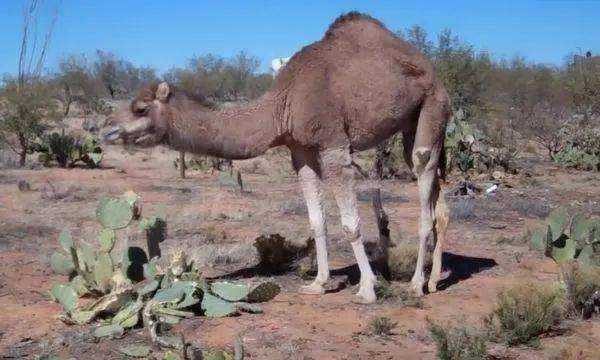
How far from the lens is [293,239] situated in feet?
35.5

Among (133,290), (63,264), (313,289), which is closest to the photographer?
(133,290)

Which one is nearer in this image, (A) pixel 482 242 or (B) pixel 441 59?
(A) pixel 482 242

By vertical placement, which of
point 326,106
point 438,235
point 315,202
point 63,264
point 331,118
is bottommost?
point 63,264

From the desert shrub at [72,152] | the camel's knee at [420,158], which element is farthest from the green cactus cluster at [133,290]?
the desert shrub at [72,152]

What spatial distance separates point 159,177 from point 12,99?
5.98m

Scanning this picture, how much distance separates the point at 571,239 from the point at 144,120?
490 cm

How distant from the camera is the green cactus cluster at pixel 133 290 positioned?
21.4ft

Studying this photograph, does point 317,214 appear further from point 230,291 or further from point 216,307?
point 216,307

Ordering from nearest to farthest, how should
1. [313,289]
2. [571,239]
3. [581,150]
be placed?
[313,289] < [571,239] < [581,150]

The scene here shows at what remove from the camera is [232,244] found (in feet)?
34.0

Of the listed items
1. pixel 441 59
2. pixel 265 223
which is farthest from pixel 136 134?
pixel 441 59

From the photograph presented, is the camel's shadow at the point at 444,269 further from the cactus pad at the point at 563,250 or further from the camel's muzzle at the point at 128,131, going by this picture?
the camel's muzzle at the point at 128,131

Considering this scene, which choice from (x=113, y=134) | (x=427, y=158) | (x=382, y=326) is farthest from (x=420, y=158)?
(x=113, y=134)

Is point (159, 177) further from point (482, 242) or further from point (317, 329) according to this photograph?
point (317, 329)
